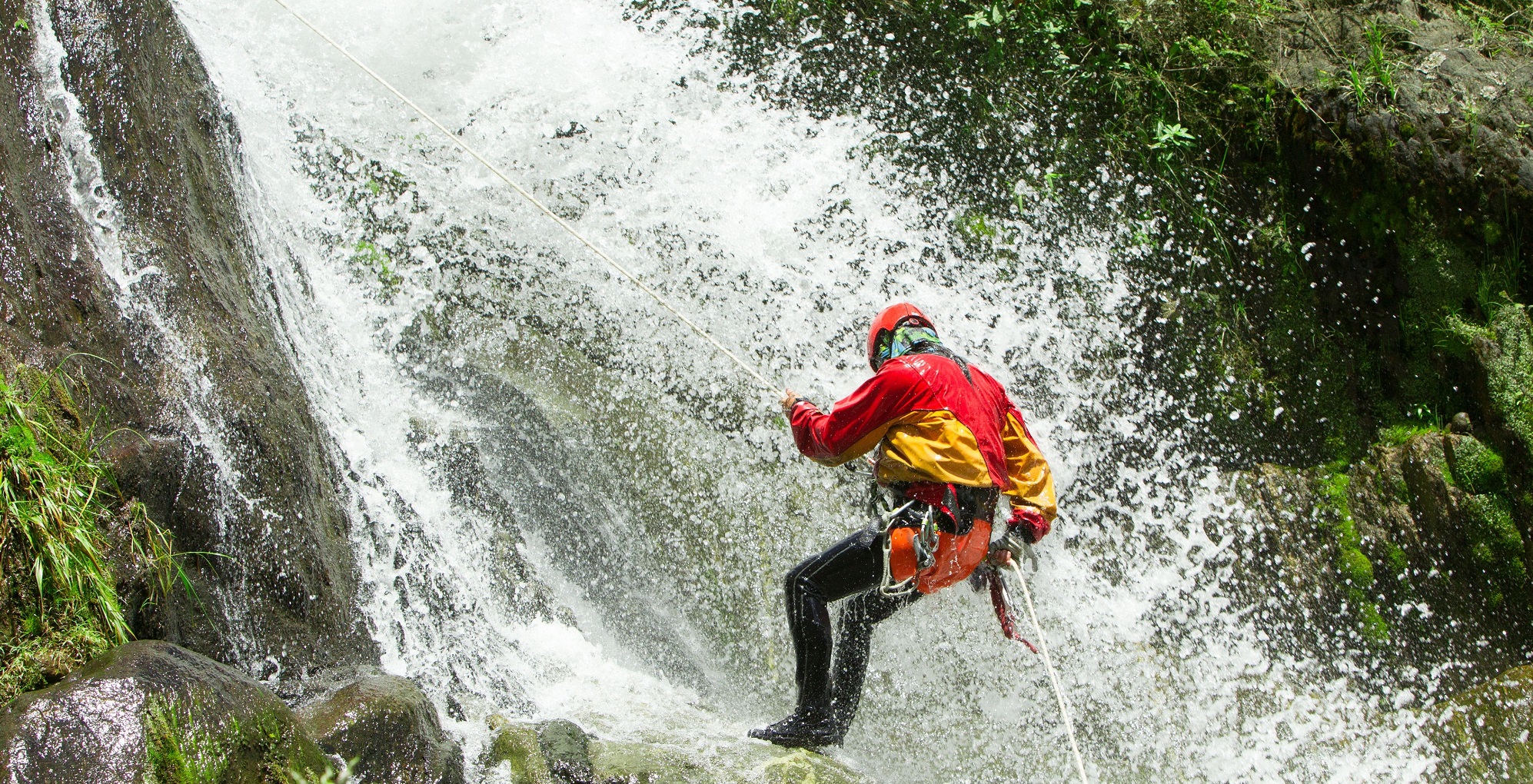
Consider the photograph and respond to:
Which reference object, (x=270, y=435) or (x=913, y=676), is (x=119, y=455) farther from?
(x=913, y=676)

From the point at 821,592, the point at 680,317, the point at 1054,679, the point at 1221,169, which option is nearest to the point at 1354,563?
the point at 1221,169

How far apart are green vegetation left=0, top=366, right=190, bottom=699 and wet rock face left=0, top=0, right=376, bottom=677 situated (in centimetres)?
13

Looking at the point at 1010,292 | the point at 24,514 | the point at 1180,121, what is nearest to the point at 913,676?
the point at 1010,292

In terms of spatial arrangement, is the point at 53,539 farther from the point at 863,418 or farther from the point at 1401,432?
the point at 1401,432

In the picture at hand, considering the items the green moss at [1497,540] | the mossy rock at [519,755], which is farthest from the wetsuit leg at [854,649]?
the green moss at [1497,540]

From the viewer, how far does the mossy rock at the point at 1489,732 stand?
472cm

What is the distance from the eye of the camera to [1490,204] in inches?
214

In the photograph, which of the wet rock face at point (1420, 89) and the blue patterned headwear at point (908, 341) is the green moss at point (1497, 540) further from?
the blue patterned headwear at point (908, 341)

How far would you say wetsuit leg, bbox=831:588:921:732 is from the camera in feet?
12.4

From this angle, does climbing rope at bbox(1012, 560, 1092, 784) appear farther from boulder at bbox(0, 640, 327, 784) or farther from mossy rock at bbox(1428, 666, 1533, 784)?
boulder at bbox(0, 640, 327, 784)

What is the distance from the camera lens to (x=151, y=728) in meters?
2.34

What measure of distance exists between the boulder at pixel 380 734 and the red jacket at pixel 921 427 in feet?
5.62

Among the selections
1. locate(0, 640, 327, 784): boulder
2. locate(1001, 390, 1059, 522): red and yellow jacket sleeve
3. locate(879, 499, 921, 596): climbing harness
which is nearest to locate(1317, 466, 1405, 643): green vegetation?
locate(1001, 390, 1059, 522): red and yellow jacket sleeve

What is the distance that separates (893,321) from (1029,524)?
1013 millimetres
